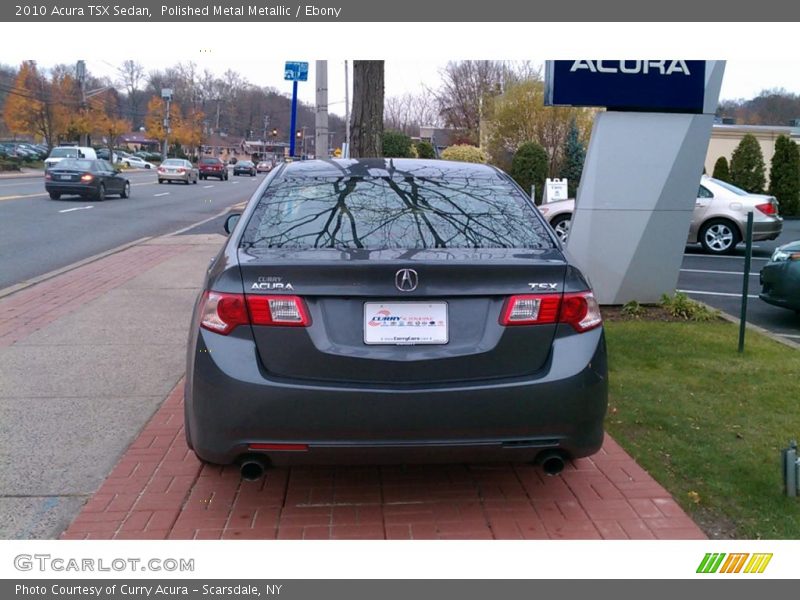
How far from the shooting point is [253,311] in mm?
3367

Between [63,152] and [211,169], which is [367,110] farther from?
[211,169]

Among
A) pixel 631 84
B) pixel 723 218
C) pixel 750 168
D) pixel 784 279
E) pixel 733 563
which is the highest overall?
pixel 631 84

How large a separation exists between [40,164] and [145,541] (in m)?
64.3

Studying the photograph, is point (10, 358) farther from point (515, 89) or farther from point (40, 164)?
point (40, 164)

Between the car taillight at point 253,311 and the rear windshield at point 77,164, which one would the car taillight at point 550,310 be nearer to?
the car taillight at point 253,311

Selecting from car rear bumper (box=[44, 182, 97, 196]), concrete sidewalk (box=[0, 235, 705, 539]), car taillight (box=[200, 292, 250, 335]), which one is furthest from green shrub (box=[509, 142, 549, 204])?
car taillight (box=[200, 292, 250, 335])

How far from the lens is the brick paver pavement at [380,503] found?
3609 millimetres

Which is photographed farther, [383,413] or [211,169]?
[211,169]

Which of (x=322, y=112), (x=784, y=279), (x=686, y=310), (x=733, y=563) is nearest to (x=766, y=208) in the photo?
(x=784, y=279)

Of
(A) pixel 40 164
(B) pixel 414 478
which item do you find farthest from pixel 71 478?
(A) pixel 40 164

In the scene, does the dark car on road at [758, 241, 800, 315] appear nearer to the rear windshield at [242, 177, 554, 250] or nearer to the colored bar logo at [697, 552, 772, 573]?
the rear windshield at [242, 177, 554, 250]

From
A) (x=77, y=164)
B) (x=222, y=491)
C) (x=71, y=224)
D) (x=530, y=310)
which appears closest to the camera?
(x=530, y=310)

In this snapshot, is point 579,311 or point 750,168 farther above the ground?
point 750,168

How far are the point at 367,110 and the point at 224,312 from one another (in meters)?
6.10
